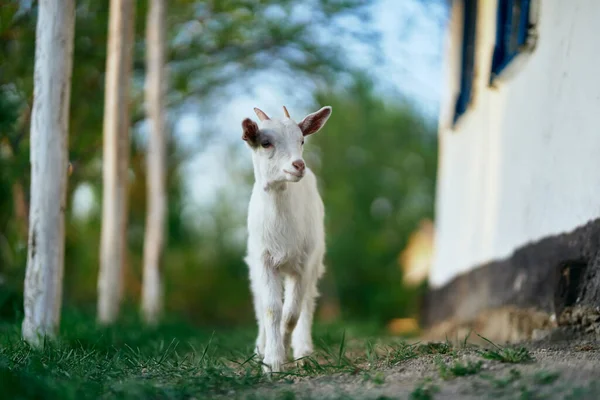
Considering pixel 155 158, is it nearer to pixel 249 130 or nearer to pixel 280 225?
pixel 280 225

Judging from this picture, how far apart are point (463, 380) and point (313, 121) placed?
200cm

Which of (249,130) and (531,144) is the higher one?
(249,130)

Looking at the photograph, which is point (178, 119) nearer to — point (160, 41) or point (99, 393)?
point (160, 41)

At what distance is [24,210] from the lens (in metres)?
9.83

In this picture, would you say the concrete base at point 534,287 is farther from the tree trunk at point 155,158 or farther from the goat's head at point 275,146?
the tree trunk at point 155,158

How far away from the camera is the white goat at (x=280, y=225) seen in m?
4.89

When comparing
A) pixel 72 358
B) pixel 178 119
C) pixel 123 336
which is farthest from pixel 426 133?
pixel 72 358

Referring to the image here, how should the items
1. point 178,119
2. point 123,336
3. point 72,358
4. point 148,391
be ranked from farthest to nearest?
point 178,119
point 123,336
point 72,358
point 148,391

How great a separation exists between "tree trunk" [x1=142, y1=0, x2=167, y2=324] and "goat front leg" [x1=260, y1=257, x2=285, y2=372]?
5907mm

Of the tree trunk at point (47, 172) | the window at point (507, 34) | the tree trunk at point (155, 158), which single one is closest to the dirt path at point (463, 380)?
the tree trunk at point (47, 172)

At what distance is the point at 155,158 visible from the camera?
11.2 m

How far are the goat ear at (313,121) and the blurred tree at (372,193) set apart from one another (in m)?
13.0

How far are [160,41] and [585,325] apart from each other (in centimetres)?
751

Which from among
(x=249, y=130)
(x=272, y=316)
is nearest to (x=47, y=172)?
(x=249, y=130)
